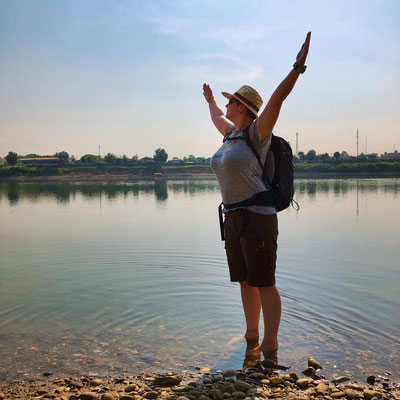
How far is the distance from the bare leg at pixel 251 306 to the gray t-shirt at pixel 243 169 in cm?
78

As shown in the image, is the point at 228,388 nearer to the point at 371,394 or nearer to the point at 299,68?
the point at 371,394

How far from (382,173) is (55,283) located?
103 m

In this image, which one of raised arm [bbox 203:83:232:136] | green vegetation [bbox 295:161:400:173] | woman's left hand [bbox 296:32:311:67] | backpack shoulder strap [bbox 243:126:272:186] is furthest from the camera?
green vegetation [bbox 295:161:400:173]

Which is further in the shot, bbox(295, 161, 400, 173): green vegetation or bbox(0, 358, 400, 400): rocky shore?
bbox(295, 161, 400, 173): green vegetation

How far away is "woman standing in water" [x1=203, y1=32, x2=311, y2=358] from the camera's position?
12.3 feet

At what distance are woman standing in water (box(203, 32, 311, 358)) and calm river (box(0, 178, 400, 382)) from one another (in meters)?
0.55

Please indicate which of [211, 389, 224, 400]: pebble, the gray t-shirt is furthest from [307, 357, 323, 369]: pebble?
the gray t-shirt

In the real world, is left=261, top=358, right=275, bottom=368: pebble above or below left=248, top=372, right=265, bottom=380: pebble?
below

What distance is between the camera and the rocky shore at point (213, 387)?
3.05 metres

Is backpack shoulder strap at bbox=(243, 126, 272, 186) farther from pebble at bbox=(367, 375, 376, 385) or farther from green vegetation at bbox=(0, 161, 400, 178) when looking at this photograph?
green vegetation at bbox=(0, 161, 400, 178)

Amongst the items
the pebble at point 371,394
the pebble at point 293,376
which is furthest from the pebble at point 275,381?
the pebble at point 371,394

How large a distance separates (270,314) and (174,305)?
1.80 meters

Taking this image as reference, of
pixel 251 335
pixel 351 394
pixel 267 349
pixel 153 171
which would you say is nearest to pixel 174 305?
pixel 251 335

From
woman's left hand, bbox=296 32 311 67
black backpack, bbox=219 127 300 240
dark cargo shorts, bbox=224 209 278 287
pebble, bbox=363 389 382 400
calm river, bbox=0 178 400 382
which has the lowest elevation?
calm river, bbox=0 178 400 382
